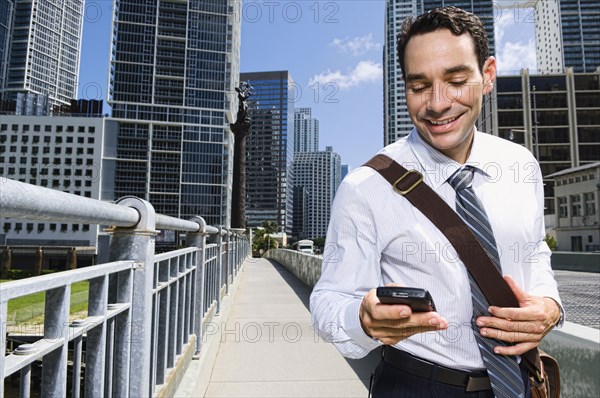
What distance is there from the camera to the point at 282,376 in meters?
4.40

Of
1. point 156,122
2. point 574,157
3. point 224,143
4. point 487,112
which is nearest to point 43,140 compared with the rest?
point 156,122

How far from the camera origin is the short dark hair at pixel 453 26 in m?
1.45

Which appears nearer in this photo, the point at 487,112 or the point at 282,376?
the point at 282,376

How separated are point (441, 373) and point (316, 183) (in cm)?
17444

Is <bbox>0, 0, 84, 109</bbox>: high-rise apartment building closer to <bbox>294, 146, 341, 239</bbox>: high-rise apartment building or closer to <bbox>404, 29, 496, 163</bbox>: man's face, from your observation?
<bbox>294, 146, 341, 239</bbox>: high-rise apartment building

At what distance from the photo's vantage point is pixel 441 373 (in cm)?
132

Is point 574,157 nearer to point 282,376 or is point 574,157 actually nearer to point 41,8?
point 282,376

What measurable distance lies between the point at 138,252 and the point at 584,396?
2152mm

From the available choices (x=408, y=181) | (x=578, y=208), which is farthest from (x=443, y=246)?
(x=578, y=208)

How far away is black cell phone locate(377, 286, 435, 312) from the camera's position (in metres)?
1.02

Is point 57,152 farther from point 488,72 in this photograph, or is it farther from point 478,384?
point 478,384

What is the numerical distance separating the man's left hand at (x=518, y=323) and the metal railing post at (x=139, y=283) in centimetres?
158

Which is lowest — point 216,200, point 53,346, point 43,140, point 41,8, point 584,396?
point 584,396

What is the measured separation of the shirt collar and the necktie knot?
1cm
